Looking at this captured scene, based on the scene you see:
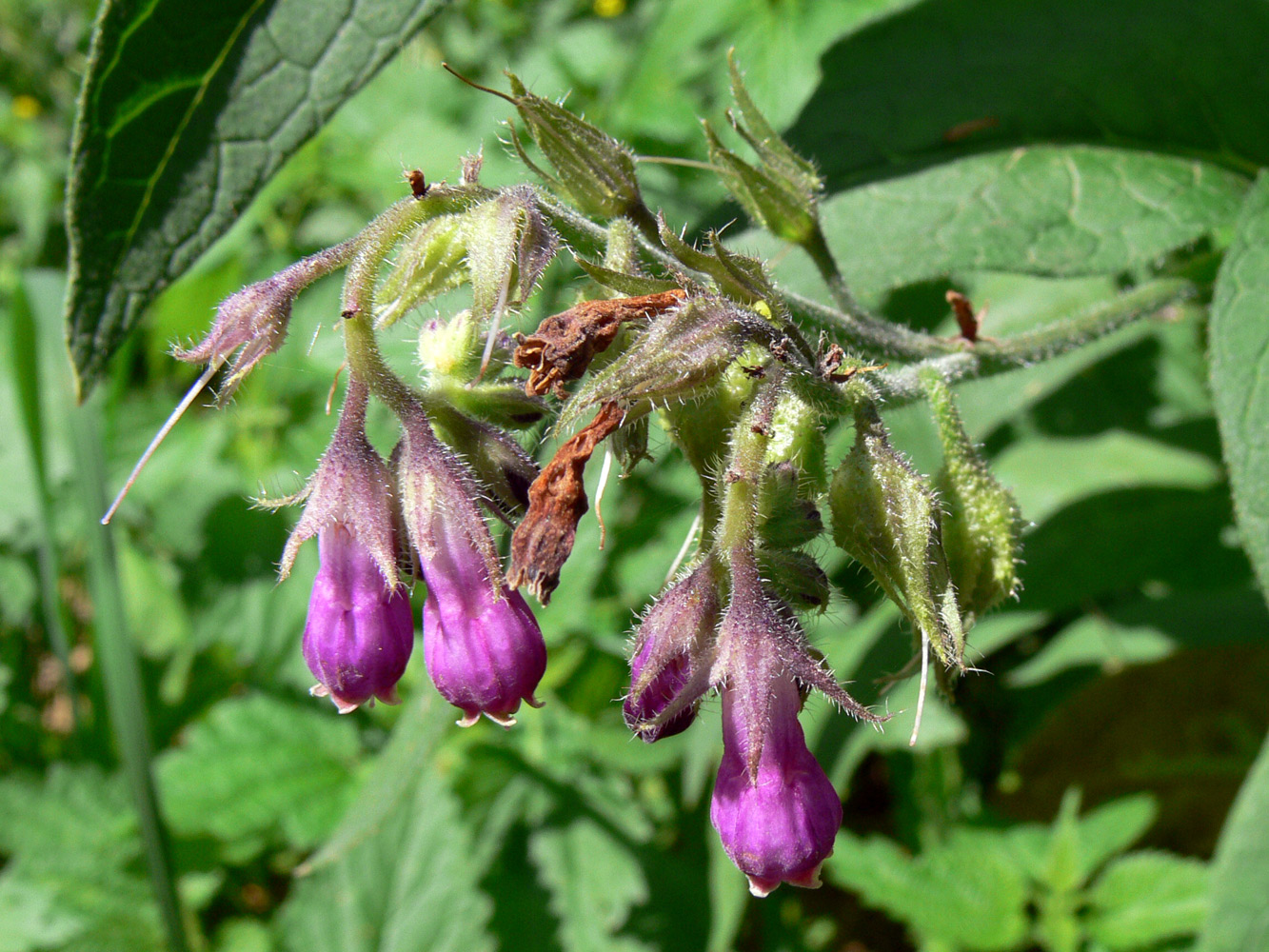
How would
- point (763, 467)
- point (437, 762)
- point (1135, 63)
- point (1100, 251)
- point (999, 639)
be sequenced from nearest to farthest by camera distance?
1. point (763, 467)
2. point (1100, 251)
3. point (1135, 63)
4. point (999, 639)
5. point (437, 762)

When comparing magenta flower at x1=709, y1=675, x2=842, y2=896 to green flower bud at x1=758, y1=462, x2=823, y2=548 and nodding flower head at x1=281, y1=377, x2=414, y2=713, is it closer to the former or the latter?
green flower bud at x1=758, y1=462, x2=823, y2=548

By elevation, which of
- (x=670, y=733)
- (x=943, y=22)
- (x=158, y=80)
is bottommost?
(x=670, y=733)

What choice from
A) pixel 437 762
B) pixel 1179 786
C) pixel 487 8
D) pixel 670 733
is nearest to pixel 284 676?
pixel 437 762

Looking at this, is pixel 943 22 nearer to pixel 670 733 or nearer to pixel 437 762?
pixel 670 733

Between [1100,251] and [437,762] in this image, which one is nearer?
[1100,251]

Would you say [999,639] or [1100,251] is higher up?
[1100,251]

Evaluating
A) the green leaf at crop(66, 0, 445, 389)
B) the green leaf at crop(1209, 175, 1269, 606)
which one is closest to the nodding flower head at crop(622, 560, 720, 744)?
the green leaf at crop(66, 0, 445, 389)

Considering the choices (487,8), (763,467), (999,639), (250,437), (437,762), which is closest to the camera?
(763,467)

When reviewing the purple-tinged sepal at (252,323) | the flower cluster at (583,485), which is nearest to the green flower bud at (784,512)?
the flower cluster at (583,485)
